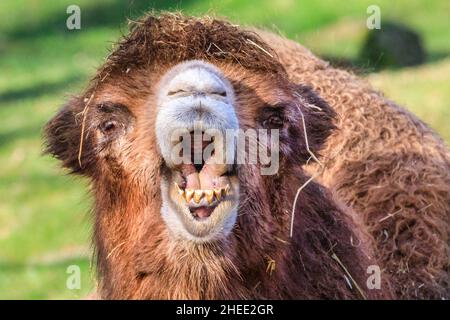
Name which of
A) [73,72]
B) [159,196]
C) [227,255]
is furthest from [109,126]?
[73,72]

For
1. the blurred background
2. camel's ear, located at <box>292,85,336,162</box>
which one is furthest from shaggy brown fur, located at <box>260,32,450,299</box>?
the blurred background

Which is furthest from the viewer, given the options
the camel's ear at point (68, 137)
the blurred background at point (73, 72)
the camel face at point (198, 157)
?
the blurred background at point (73, 72)

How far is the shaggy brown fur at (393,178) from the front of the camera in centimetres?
636

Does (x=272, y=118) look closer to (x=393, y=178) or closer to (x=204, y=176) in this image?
(x=204, y=176)

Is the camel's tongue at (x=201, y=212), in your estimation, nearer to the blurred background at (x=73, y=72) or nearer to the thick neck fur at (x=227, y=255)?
the thick neck fur at (x=227, y=255)

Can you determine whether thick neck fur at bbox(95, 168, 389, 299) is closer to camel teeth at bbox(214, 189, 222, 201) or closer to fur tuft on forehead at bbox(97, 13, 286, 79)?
camel teeth at bbox(214, 189, 222, 201)

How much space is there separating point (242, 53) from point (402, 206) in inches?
76.6

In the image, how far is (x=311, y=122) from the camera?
18.1 ft

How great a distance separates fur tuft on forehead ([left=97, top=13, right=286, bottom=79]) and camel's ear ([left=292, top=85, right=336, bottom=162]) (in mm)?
322

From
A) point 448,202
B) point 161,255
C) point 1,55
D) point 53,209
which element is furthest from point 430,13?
point 161,255

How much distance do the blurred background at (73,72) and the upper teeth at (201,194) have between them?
1113 mm

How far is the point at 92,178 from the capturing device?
17.3 feet

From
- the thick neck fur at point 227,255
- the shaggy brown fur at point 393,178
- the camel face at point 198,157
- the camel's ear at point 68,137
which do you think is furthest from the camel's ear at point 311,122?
the camel's ear at point 68,137

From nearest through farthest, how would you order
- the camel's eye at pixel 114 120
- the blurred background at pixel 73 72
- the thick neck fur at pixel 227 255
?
the thick neck fur at pixel 227 255, the camel's eye at pixel 114 120, the blurred background at pixel 73 72
